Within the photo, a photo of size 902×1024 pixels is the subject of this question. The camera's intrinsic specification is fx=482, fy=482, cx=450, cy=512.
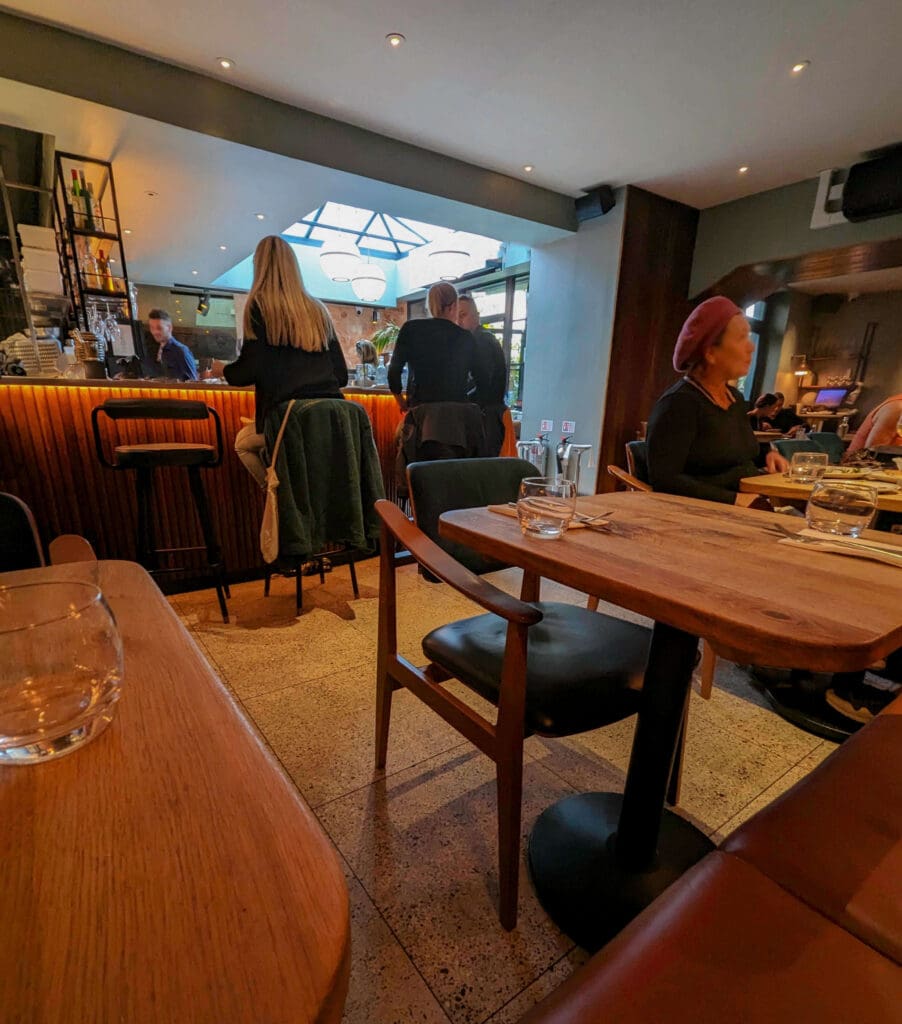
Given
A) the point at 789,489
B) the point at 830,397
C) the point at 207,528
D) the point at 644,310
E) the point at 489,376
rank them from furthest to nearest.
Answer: the point at 830,397 < the point at 644,310 < the point at 489,376 < the point at 207,528 < the point at 789,489

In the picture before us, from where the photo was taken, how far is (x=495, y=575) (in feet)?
10.2

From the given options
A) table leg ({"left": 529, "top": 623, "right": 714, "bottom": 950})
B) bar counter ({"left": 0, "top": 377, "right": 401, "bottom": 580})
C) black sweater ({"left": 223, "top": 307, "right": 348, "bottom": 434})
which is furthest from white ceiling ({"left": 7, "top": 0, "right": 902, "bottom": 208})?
table leg ({"left": 529, "top": 623, "right": 714, "bottom": 950})

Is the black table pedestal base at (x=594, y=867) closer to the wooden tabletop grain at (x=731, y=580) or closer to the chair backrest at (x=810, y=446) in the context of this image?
the wooden tabletop grain at (x=731, y=580)

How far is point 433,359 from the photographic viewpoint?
2.71 meters

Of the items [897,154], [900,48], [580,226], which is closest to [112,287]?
[580,226]

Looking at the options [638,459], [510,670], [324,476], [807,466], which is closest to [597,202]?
[638,459]

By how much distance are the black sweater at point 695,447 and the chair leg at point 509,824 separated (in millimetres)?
1313

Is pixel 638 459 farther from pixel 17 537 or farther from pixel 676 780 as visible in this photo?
pixel 17 537

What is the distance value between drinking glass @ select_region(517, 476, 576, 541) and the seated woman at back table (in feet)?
3.25

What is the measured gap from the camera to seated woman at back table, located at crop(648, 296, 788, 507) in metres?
1.86

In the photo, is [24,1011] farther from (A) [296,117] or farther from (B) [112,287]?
(B) [112,287]

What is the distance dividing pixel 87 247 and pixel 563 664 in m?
4.69

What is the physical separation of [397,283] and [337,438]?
920 cm

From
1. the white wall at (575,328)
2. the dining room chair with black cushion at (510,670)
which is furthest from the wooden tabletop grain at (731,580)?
the white wall at (575,328)
